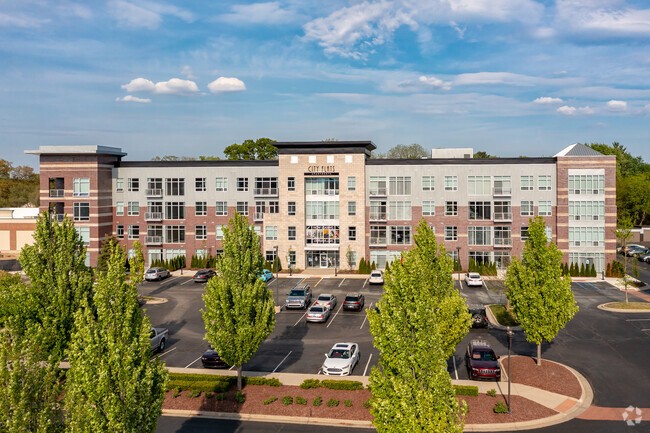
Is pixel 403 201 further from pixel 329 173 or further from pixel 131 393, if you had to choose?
pixel 131 393

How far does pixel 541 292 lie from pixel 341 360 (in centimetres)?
1227

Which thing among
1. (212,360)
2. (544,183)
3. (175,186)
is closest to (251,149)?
(175,186)

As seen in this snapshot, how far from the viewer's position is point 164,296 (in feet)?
176

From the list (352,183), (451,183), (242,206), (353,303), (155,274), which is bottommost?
(353,303)

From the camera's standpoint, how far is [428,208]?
2618 inches

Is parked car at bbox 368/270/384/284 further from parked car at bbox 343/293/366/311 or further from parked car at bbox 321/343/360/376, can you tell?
parked car at bbox 321/343/360/376

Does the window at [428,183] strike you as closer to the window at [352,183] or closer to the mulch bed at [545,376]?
the window at [352,183]

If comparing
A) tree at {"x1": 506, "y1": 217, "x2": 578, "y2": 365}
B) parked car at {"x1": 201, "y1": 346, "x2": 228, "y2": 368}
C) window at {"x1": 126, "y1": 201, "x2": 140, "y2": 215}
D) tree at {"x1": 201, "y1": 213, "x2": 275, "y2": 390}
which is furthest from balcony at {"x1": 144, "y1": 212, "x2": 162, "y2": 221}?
tree at {"x1": 506, "y1": 217, "x2": 578, "y2": 365}

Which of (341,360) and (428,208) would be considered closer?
(341,360)

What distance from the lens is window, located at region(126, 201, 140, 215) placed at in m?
71.0

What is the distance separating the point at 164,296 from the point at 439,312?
35855 millimetres

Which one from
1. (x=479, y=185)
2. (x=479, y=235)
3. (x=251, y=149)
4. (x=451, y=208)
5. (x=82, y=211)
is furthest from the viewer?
(x=251, y=149)

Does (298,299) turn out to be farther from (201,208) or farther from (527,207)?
(527,207)

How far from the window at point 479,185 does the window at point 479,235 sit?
15.1 ft
